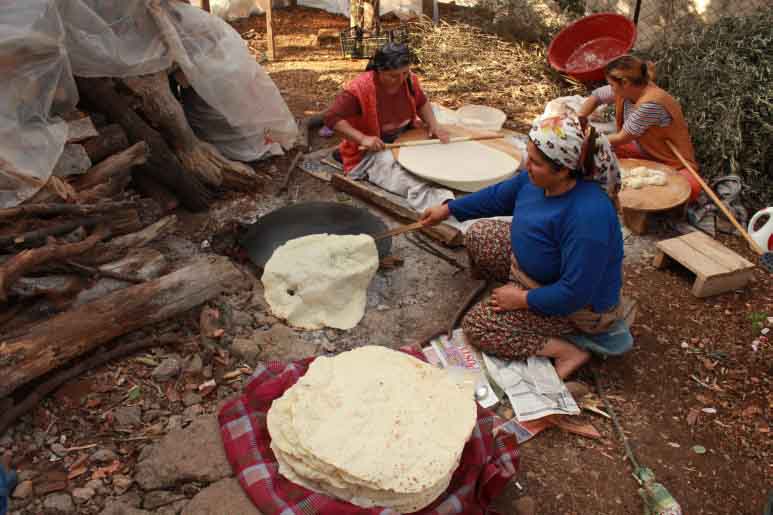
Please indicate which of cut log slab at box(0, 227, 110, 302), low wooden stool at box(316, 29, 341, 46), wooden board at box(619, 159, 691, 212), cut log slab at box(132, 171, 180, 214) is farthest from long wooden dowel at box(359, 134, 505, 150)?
low wooden stool at box(316, 29, 341, 46)

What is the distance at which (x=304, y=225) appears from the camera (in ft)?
11.7

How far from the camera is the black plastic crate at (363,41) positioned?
671 cm

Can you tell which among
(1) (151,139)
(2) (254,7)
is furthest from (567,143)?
(2) (254,7)

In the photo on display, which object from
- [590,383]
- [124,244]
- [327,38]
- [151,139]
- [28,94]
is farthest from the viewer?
[327,38]

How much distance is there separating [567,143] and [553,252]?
54 cm

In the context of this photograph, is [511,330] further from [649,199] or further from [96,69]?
[96,69]

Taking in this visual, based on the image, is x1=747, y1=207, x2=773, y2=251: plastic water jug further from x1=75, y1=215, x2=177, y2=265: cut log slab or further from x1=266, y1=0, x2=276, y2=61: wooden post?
x1=266, y1=0, x2=276, y2=61: wooden post

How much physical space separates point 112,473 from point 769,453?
110 inches

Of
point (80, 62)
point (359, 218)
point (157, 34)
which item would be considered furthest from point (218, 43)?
point (359, 218)

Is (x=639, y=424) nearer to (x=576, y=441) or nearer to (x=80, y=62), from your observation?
(x=576, y=441)

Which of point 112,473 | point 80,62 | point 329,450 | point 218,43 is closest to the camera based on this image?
point 329,450

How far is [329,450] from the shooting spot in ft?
6.36

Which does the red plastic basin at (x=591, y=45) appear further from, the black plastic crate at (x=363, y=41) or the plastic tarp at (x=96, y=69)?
the plastic tarp at (x=96, y=69)

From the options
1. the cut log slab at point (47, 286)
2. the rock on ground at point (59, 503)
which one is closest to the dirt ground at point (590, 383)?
the rock on ground at point (59, 503)
